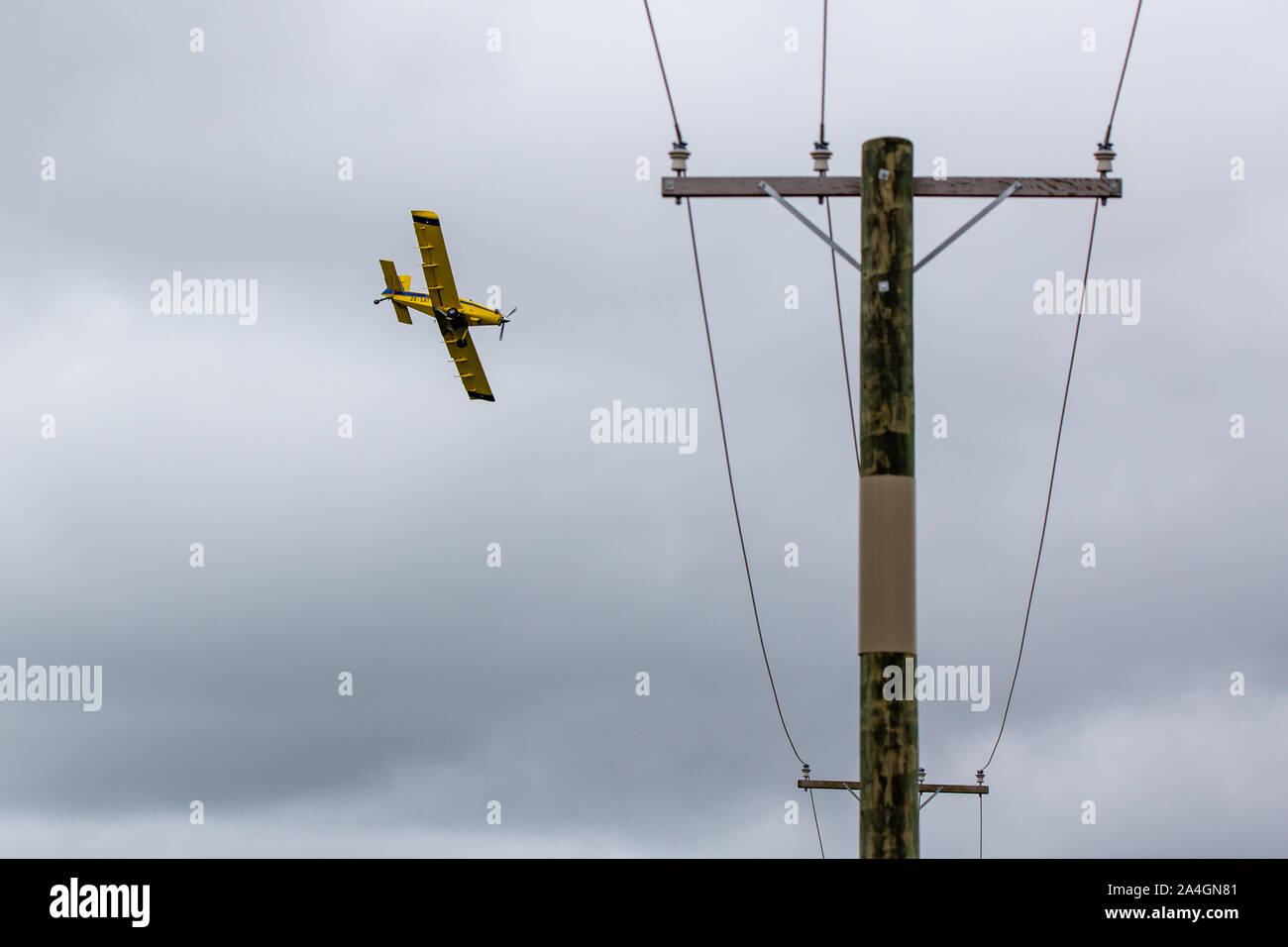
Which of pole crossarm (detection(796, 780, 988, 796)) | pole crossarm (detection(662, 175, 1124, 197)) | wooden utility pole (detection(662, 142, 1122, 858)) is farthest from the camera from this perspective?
pole crossarm (detection(796, 780, 988, 796))

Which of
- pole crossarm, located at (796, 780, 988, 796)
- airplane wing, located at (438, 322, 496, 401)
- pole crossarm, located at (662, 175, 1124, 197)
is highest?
airplane wing, located at (438, 322, 496, 401)

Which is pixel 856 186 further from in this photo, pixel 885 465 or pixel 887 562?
pixel 887 562

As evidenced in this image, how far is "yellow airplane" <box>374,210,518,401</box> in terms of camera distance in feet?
128

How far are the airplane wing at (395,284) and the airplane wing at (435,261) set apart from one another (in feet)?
4.31

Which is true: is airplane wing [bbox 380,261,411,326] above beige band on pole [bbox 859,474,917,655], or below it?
above

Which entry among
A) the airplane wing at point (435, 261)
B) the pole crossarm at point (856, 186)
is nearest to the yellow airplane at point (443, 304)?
the airplane wing at point (435, 261)

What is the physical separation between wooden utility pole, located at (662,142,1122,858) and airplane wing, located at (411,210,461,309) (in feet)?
86.1

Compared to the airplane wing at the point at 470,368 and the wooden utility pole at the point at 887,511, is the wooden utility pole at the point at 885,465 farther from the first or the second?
the airplane wing at the point at 470,368

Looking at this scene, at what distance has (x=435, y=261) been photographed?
39.4 metres

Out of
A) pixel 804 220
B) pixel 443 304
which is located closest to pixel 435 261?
pixel 443 304

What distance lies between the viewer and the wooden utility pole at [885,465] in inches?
489

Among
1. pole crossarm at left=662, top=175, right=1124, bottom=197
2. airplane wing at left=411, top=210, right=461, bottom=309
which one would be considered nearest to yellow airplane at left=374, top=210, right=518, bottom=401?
airplane wing at left=411, top=210, right=461, bottom=309

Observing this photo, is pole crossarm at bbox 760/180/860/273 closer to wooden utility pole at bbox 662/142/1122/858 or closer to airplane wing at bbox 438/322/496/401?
wooden utility pole at bbox 662/142/1122/858
